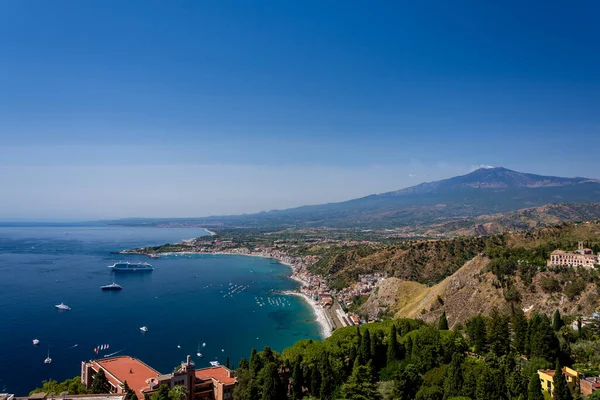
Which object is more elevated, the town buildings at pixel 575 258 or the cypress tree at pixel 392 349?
the town buildings at pixel 575 258

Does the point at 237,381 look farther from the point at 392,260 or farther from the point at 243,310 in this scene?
the point at 392,260

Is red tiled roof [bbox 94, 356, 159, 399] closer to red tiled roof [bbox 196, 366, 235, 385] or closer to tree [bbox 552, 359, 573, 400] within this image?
red tiled roof [bbox 196, 366, 235, 385]

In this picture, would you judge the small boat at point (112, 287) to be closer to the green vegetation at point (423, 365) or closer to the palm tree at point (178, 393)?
the green vegetation at point (423, 365)

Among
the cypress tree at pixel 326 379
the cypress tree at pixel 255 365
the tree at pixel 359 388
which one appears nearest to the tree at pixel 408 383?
the tree at pixel 359 388

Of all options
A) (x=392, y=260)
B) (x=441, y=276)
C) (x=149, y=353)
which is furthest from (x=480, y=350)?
(x=392, y=260)

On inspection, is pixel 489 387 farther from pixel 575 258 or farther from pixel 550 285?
pixel 575 258
